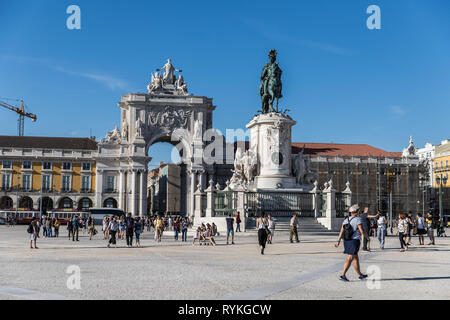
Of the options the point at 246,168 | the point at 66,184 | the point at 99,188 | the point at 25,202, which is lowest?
the point at 25,202

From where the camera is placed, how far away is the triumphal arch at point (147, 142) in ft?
274

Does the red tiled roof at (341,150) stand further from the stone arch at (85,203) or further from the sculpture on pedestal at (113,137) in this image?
the stone arch at (85,203)

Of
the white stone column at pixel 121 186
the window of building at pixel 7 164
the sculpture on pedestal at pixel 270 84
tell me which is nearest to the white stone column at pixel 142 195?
the white stone column at pixel 121 186

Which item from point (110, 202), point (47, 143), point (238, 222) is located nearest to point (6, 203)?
point (47, 143)

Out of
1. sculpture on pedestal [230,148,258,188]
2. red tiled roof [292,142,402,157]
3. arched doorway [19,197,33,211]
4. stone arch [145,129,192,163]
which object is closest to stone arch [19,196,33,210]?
arched doorway [19,197,33,211]

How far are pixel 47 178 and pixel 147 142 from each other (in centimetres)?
1697

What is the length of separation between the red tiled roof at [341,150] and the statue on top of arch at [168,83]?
1996cm

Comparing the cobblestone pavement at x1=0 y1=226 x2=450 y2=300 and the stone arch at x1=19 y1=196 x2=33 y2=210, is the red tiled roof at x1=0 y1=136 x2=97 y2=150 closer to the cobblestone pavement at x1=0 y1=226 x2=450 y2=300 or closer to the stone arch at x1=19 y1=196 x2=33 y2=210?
the stone arch at x1=19 y1=196 x2=33 y2=210

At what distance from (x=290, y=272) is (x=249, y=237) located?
641 inches

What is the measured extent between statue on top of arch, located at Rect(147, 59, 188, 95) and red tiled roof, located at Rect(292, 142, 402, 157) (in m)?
20.0

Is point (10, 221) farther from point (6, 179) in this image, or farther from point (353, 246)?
point (353, 246)

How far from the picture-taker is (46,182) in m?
87.8
